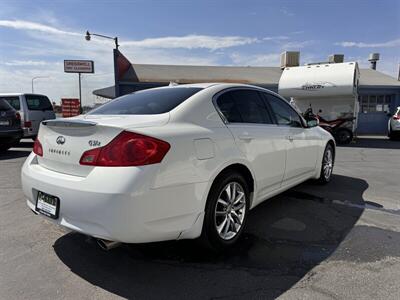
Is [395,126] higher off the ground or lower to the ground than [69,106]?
lower

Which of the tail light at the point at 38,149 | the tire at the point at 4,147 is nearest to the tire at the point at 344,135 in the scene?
the tire at the point at 4,147

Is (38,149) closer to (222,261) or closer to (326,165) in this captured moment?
(222,261)

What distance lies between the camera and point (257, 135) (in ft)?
12.0

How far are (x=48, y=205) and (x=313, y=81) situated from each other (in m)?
13.2

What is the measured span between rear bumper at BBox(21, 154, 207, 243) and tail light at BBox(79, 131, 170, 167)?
56 mm

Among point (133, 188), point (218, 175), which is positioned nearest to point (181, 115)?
point (218, 175)

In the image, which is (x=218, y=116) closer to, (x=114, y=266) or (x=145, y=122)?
(x=145, y=122)

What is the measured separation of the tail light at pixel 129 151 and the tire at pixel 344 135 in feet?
43.3

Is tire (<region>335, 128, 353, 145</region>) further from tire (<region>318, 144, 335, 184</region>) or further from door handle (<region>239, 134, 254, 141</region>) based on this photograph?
door handle (<region>239, 134, 254, 141</region>)

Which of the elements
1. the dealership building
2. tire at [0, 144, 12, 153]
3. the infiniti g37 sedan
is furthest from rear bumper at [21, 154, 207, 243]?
the dealership building

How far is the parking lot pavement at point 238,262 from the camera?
2.62m

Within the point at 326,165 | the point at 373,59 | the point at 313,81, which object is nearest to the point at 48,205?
the point at 326,165

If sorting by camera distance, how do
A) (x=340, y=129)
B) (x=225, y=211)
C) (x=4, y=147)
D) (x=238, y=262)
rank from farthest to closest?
(x=340, y=129) → (x=4, y=147) → (x=225, y=211) → (x=238, y=262)

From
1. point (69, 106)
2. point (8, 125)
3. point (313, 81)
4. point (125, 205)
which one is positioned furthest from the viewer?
point (69, 106)
